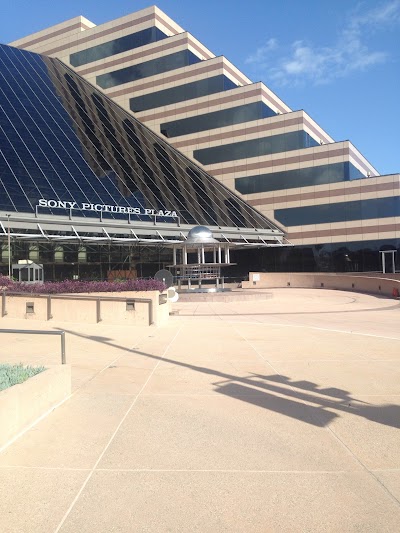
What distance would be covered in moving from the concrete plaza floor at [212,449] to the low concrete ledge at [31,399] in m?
0.13

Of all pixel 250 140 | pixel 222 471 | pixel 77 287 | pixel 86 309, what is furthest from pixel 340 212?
pixel 222 471

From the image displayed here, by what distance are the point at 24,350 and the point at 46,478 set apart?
19.8 feet

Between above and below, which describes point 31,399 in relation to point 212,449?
above

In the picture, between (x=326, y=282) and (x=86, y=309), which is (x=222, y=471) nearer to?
(x=86, y=309)

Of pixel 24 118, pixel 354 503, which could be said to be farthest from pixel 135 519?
pixel 24 118

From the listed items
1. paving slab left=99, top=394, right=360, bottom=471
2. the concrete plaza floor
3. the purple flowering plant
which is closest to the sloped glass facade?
the purple flowering plant

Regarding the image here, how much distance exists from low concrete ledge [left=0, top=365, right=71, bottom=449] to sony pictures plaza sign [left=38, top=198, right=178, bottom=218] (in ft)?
81.4

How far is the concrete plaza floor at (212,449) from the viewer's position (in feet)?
10.5

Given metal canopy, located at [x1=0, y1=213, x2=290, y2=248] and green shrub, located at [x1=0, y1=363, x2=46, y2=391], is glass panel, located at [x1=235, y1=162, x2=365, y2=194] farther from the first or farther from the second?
green shrub, located at [x1=0, y1=363, x2=46, y2=391]

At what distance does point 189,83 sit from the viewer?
47.2 metres

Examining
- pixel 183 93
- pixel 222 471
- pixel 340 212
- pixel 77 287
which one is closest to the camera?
pixel 222 471

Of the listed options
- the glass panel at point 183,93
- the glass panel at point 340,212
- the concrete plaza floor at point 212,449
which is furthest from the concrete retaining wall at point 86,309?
the glass panel at point 183,93

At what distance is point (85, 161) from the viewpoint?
35750 mm

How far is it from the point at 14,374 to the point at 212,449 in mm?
2463
